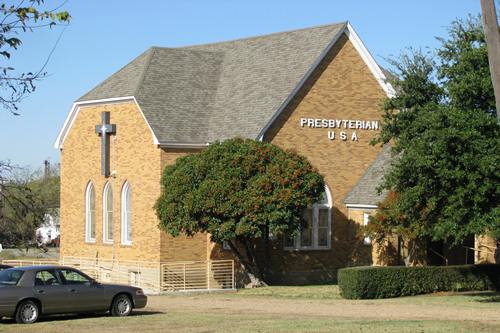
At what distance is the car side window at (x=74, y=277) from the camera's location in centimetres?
2611

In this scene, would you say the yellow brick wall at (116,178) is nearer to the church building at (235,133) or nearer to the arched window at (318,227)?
the church building at (235,133)

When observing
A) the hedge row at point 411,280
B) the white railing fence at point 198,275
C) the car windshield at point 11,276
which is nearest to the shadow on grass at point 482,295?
the hedge row at point 411,280

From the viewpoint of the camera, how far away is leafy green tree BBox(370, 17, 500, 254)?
2978 cm

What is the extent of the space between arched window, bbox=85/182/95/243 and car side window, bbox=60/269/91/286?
65.0 feet

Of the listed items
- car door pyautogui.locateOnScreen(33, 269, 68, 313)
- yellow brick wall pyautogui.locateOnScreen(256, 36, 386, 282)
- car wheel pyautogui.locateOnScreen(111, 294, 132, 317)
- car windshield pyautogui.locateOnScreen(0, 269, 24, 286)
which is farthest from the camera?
yellow brick wall pyautogui.locateOnScreen(256, 36, 386, 282)

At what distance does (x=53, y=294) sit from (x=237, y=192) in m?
12.5

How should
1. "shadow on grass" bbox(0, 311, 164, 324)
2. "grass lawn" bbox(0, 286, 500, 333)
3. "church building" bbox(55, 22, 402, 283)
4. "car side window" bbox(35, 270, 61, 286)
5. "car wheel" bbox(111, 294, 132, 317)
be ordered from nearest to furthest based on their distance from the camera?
1. "grass lawn" bbox(0, 286, 500, 333)
2. "car side window" bbox(35, 270, 61, 286)
3. "shadow on grass" bbox(0, 311, 164, 324)
4. "car wheel" bbox(111, 294, 132, 317)
5. "church building" bbox(55, 22, 402, 283)

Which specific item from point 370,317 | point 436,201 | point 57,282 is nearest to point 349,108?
point 436,201

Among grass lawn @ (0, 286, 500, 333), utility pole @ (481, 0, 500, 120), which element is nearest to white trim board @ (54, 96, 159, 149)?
grass lawn @ (0, 286, 500, 333)

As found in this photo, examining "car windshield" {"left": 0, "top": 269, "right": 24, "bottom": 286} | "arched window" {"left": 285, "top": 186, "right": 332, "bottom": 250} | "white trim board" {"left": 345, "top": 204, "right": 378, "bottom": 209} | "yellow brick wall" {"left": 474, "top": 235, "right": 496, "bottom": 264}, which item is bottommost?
"car windshield" {"left": 0, "top": 269, "right": 24, "bottom": 286}

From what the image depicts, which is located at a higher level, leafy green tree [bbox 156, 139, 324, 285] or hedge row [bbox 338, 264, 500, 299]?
leafy green tree [bbox 156, 139, 324, 285]

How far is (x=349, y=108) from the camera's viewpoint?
44.4m

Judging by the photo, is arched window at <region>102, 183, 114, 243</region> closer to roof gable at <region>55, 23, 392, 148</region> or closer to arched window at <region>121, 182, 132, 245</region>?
arched window at <region>121, 182, 132, 245</region>

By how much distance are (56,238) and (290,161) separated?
50.6 m
